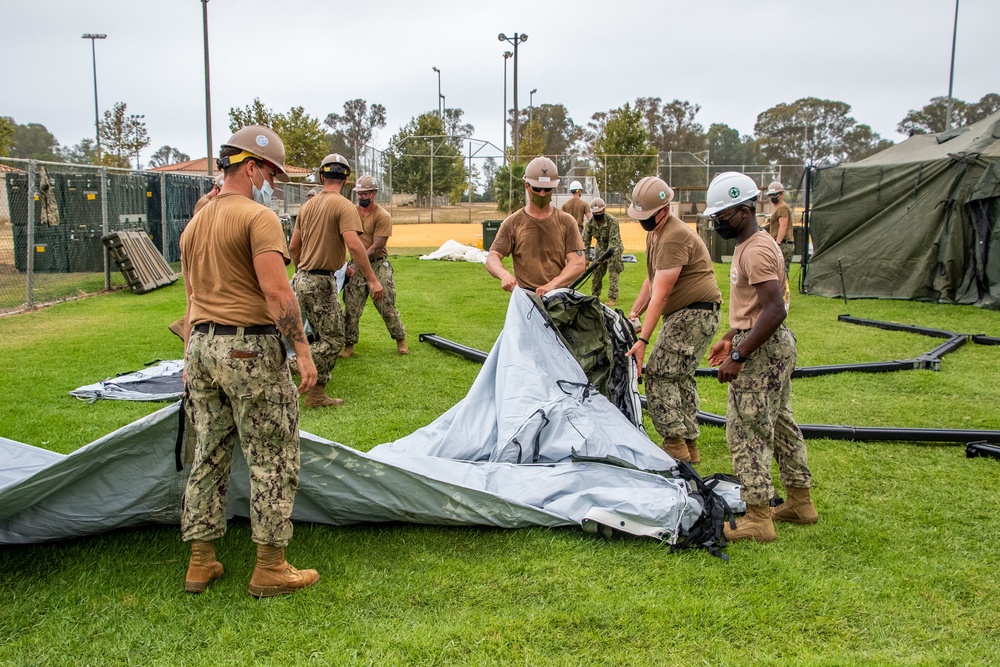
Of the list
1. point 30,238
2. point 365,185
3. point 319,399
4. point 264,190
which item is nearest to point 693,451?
point 319,399

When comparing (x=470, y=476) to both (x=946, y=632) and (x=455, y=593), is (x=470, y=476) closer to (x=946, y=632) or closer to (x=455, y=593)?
(x=455, y=593)

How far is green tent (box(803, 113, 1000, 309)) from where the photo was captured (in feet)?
40.8

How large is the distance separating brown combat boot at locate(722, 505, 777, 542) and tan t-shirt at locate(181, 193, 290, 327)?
100 inches

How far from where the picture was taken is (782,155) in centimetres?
7444

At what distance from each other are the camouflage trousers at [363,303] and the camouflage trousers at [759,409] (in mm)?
4952

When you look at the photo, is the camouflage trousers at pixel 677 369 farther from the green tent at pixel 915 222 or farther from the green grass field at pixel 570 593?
the green tent at pixel 915 222

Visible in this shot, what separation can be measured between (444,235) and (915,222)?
20663mm

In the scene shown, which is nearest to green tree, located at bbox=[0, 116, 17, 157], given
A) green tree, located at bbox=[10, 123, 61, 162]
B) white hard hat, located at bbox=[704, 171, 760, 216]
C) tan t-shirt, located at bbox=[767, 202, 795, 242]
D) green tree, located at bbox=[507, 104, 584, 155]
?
tan t-shirt, located at bbox=[767, 202, 795, 242]

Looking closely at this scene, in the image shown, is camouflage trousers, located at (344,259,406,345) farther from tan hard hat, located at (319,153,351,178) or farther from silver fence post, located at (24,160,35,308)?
silver fence post, located at (24,160,35,308)

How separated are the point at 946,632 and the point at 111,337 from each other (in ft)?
31.4

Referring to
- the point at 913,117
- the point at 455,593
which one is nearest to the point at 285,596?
the point at 455,593

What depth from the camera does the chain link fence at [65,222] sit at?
12.9 metres

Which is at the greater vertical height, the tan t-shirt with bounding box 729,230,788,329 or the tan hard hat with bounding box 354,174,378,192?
the tan hard hat with bounding box 354,174,378,192

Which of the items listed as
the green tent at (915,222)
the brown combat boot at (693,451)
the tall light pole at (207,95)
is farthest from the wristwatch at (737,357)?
the tall light pole at (207,95)
